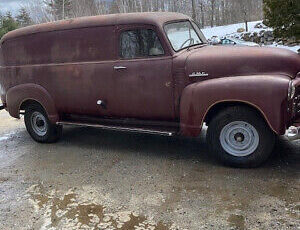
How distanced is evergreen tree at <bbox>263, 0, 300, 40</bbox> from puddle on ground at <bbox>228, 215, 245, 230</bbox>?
822cm

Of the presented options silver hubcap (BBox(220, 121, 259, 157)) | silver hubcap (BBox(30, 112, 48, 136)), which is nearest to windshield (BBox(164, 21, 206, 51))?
silver hubcap (BBox(220, 121, 259, 157))

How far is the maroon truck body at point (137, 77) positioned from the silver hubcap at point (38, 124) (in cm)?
31

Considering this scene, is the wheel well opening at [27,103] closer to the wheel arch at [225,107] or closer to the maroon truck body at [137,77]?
the maroon truck body at [137,77]

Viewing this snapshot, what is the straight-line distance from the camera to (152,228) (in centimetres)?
337

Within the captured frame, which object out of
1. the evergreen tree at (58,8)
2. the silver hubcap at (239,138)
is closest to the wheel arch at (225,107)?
the silver hubcap at (239,138)

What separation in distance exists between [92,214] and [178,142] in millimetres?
2484

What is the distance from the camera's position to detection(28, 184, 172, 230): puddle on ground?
346cm

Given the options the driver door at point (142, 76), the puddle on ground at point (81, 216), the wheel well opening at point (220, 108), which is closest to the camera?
the puddle on ground at point (81, 216)

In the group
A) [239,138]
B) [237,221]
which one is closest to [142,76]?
[239,138]

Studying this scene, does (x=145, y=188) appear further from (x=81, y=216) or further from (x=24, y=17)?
(x=24, y=17)

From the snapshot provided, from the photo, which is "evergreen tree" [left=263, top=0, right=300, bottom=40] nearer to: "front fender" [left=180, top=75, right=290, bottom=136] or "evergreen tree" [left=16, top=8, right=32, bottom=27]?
"front fender" [left=180, top=75, right=290, bottom=136]

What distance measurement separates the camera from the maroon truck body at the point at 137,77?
14.1ft

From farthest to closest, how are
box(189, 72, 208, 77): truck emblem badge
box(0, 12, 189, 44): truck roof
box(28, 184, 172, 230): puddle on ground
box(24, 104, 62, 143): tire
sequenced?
box(24, 104, 62, 143): tire → box(0, 12, 189, 44): truck roof → box(189, 72, 208, 77): truck emblem badge → box(28, 184, 172, 230): puddle on ground

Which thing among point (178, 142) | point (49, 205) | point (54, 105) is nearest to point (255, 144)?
point (178, 142)
